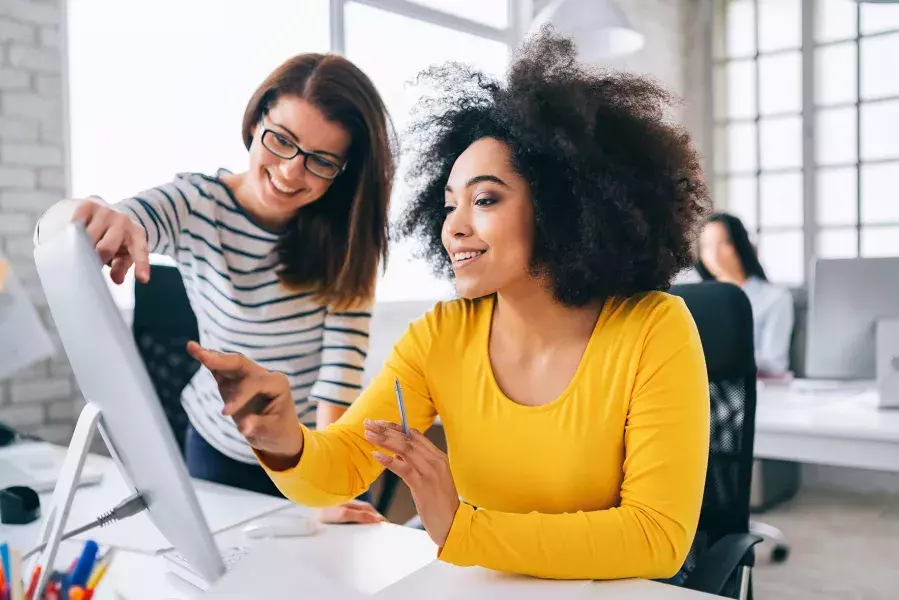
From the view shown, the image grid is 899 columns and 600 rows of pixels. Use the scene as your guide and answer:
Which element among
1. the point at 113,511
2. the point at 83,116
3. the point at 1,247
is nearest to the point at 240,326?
the point at 113,511

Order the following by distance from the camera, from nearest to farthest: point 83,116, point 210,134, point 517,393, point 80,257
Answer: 1. point 80,257
2. point 517,393
3. point 83,116
4. point 210,134

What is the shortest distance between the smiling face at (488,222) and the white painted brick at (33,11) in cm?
162

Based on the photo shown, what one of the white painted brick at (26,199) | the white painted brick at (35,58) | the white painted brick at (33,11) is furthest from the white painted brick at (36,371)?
the white painted brick at (33,11)

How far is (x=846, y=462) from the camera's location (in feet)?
6.07

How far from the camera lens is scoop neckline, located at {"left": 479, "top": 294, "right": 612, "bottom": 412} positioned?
3.46ft

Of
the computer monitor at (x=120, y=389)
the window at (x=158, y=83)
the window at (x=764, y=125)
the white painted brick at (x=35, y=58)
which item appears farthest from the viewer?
the window at (x=764, y=125)

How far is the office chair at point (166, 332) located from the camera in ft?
6.48

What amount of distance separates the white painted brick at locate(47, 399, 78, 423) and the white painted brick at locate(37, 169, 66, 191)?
0.61 m

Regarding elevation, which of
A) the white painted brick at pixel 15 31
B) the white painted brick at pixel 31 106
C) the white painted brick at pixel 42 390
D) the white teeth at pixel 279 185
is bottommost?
the white painted brick at pixel 42 390

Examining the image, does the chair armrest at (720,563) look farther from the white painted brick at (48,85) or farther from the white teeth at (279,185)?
the white painted brick at (48,85)

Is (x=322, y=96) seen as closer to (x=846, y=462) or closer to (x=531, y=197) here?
(x=531, y=197)

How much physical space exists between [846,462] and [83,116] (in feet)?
7.60

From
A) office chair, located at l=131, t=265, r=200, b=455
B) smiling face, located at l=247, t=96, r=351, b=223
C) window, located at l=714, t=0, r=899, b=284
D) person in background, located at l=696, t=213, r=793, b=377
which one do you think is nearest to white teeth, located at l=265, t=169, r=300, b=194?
smiling face, located at l=247, t=96, r=351, b=223

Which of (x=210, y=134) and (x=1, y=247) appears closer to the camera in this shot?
(x=1, y=247)
